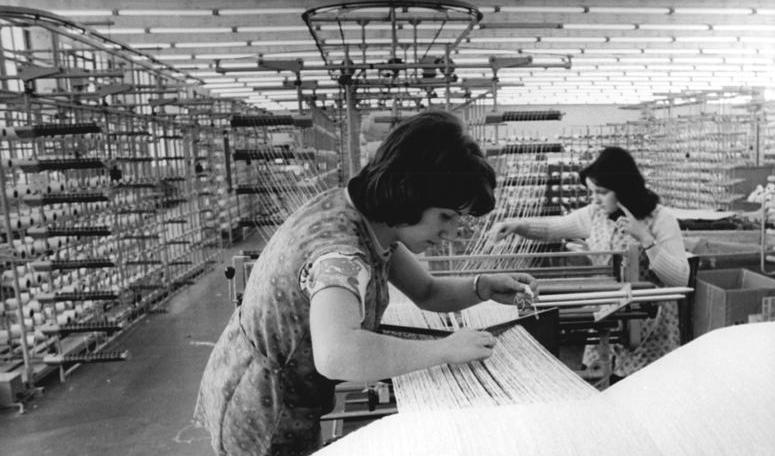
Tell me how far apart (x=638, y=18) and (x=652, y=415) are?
8.95 m

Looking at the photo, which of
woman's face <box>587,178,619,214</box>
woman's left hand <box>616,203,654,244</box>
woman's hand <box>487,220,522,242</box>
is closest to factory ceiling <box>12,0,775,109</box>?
woman's hand <box>487,220,522,242</box>

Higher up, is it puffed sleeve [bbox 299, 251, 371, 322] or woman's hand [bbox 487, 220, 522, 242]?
puffed sleeve [bbox 299, 251, 371, 322]

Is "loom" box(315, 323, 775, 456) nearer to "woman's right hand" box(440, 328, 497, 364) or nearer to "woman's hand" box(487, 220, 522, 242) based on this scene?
"woman's right hand" box(440, 328, 497, 364)

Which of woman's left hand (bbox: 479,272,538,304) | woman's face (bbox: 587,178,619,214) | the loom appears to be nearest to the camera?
the loom

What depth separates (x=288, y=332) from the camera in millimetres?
908

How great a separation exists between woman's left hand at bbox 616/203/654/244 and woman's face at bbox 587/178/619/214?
28 millimetres

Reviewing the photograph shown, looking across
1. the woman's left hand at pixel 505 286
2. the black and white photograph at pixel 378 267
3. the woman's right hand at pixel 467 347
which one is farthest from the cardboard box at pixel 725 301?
the woman's right hand at pixel 467 347

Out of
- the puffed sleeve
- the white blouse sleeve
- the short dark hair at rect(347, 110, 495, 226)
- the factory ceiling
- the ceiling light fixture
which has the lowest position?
the white blouse sleeve

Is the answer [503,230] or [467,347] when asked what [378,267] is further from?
[503,230]

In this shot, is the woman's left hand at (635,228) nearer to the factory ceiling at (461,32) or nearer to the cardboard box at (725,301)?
the cardboard box at (725,301)

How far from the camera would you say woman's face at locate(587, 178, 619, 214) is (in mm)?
2383

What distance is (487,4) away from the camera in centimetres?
736

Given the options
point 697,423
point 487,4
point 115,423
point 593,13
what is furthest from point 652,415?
point 593,13

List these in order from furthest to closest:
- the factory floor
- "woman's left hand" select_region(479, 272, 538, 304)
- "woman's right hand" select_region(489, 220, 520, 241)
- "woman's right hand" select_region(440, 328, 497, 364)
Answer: the factory floor
"woman's right hand" select_region(489, 220, 520, 241)
"woman's left hand" select_region(479, 272, 538, 304)
"woman's right hand" select_region(440, 328, 497, 364)
